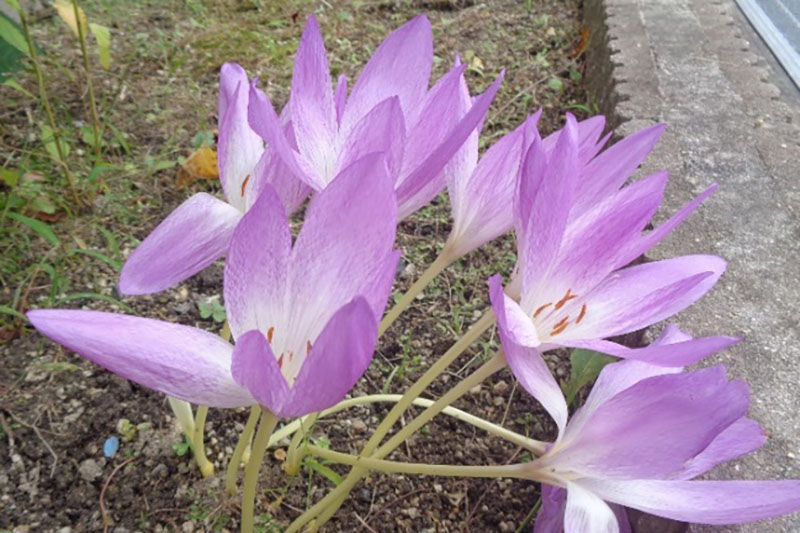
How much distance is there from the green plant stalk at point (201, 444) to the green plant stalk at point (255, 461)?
250mm

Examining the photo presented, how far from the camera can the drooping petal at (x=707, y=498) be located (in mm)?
572

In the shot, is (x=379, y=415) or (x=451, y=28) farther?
(x=451, y=28)

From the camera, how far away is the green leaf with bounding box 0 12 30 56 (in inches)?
55.5

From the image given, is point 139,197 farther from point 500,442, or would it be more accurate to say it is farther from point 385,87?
point 385,87

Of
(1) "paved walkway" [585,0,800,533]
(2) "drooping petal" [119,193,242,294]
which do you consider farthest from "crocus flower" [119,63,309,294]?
(1) "paved walkway" [585,0,800,533]

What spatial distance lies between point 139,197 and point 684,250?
123 centimetres

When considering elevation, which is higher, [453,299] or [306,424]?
[306,424]

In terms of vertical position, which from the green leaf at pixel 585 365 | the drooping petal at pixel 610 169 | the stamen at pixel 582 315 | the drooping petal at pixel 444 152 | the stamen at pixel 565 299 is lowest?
the green leaf at pixel 585 365

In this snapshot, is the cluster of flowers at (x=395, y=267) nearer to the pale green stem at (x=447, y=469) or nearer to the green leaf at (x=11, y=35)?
the pale green stem at (x=447, y=469)

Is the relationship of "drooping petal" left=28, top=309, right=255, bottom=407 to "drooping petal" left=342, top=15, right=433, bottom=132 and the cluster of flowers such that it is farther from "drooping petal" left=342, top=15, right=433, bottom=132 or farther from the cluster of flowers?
"drooping petal" left=342, top=15, right=433, bottom=132

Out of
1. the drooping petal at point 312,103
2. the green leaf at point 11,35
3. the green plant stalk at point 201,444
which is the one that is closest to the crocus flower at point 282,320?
the drooping petal at point 312,103

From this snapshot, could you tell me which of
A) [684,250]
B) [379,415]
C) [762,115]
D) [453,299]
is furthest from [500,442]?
[762,115]

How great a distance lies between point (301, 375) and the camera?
1.55 feet

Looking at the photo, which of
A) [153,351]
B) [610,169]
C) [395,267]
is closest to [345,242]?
[395,267]
